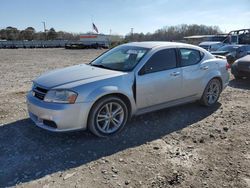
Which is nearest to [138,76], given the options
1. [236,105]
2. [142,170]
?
[142,170]

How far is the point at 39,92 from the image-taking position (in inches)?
171

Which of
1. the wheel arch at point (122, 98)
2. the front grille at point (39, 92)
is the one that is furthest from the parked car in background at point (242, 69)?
the front grille at point (39, 92)

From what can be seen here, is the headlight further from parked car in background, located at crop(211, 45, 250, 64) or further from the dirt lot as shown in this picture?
parked car in background, located at crop(211, 45, 250, 64)

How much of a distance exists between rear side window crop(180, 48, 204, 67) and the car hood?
1.59 metres

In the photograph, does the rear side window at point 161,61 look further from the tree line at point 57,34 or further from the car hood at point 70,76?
the tree line at point 57,34

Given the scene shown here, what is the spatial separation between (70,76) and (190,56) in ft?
8.56

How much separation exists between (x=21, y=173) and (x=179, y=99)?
10.8 ft

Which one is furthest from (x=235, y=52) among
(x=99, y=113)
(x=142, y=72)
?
(x=99, y=113)

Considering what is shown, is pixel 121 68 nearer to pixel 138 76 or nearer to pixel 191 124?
pixel 138 76

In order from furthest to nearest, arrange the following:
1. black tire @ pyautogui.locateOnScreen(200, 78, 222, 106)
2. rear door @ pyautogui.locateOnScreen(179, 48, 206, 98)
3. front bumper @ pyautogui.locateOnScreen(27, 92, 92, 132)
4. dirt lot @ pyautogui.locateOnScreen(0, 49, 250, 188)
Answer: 1. black tire @ pyautogui.locateOnScreen(200, 78, 222, 106)
2. rear door @ pyautogui.locateOnScreen(179, 48, 206, 98)
3. front bumper @ pyautogui.locateOnScreen(27, 92, 92, 132)
4. dirt lot @ pyautogui.locateOnScreen(0, 49, 250, 188)

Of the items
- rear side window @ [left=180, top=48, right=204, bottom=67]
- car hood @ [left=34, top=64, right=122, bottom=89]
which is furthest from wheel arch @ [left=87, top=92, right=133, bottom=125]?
rear side window @ [left=180, top=48, right=204, bottom=67]

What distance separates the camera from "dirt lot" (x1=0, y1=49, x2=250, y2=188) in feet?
10.8

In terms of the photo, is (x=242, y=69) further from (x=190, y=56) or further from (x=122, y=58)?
(x=122, y=58)

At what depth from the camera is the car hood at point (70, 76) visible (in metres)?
4.34
